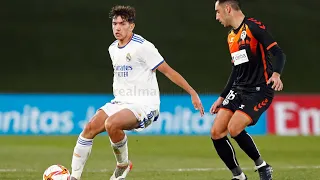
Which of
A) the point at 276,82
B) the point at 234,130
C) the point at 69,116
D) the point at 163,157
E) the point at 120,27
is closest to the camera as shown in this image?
the point at 276,82

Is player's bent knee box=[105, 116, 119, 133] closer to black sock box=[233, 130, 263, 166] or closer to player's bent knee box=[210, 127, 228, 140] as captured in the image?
player's bent knee box=[210, 127, 228, 140]

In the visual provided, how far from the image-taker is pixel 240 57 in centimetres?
783

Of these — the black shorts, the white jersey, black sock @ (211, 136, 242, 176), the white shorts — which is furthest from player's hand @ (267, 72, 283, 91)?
the white shorts

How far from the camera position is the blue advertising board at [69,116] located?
52.0 ft

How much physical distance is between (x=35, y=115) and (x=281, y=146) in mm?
5928

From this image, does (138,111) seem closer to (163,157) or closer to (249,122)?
(249,122)

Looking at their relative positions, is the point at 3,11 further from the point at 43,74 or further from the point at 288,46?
the point at 288,46

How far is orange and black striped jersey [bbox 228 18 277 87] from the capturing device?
7713mm

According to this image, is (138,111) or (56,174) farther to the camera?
(138,111)

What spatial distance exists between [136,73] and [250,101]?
4.52ft

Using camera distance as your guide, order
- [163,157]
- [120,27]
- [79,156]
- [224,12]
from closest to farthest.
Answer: [79,156] < [120,27] < [224,12] < [163,157]

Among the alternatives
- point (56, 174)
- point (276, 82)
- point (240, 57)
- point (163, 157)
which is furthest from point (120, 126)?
point (163, 157)

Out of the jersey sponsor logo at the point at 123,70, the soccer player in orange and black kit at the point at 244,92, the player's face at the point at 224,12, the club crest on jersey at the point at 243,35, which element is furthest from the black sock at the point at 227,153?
the player's face at the point at 224,12

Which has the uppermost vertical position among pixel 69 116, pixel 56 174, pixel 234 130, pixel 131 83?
pixel 131 83
